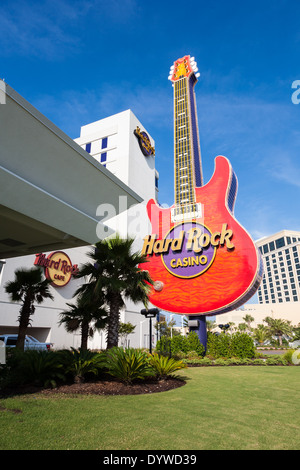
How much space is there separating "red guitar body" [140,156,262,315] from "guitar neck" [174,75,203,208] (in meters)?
1.84

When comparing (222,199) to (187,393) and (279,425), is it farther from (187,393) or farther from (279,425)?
(279,425)

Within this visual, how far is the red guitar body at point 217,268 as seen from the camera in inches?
908

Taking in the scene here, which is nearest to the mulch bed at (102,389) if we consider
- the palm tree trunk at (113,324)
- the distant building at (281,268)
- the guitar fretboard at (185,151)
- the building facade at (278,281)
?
the palm tree trunk at (113,324)

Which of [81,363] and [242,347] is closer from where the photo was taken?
[81,363]

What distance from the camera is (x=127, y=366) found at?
948cm

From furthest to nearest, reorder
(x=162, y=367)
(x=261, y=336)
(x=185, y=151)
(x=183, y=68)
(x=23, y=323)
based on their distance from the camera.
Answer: (x=261, y=336)
(x=183, y=68)
(x=185, y=151)
(x=23, y=323)
(x=162, y=367)

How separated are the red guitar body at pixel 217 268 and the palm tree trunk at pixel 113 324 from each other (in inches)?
439

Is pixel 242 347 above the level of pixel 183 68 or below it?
below

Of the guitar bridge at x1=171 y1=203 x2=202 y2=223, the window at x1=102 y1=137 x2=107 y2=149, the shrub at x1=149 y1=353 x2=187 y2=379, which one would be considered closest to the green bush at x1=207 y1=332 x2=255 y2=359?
the guitar bridge at x1=171 y1=203 x2=202 y2=223

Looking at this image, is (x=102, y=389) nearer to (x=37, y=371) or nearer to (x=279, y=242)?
(x=37, y=371)

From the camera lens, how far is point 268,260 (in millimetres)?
141750

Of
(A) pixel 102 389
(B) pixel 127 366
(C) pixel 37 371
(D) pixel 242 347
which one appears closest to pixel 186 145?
(D) pixel 242 347

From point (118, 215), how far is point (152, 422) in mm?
39786
